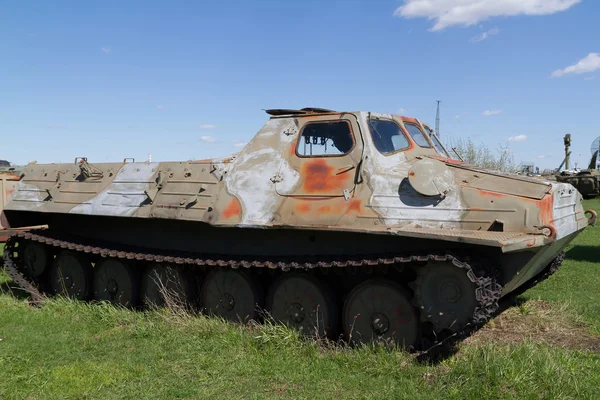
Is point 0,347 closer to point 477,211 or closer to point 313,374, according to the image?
point 313,374

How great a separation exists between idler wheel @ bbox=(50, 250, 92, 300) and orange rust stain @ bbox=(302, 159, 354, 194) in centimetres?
450

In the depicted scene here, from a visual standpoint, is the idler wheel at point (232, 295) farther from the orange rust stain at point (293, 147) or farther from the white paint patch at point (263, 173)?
the orange rust stain at point (293, 147)

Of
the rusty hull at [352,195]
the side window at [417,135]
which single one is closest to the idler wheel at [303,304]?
the rusty hull at [352,195]

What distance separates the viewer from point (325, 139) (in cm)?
774

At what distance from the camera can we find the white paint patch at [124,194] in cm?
880

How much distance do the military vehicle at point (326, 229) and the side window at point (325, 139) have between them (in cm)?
2

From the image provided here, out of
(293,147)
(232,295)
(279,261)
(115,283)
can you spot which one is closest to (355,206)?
(279,261)

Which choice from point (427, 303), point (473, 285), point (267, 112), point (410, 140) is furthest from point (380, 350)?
point (267, 112)

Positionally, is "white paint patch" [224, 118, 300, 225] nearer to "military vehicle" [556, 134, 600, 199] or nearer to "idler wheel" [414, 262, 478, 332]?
"idler wheel" [414, 262, 478, 332]

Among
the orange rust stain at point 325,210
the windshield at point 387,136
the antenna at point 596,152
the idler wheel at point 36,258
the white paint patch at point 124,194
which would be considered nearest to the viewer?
the orange rust stain at point 325,210

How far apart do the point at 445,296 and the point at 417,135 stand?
115 inches

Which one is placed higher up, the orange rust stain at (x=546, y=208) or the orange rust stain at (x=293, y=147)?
the orange rust stain at (x=293, y=147)

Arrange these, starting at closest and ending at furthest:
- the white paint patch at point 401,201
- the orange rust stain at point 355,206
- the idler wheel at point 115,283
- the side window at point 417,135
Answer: the white paint patch at point 401,201
the orange rust stain at point 355,206
the side window at point 417,135
the idler wheel at point 115,283

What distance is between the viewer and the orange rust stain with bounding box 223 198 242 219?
7.62 m
